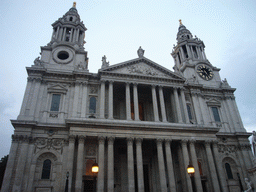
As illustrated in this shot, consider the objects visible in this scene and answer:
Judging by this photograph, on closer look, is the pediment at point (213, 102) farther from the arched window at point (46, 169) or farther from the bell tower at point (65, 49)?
the arched window at point (46, 169)

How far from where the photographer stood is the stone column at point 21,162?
2050cm

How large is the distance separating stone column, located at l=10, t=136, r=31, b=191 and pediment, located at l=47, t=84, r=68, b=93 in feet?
21.8

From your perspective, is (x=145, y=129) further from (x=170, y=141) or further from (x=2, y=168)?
(x=2, y=168)

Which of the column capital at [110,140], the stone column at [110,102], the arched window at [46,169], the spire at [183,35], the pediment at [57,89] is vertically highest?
the spire at [183,35]

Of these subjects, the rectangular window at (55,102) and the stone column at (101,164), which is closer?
the stone column at (101,164)

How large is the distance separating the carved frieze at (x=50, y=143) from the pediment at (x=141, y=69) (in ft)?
33.3

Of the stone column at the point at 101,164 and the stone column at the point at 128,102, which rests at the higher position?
the stone column at the point at 128,102

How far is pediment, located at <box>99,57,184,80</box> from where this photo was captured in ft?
94.0

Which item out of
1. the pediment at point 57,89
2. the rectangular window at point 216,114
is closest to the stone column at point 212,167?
the rectangular window at point 216,114

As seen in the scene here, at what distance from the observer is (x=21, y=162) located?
2153 centimetres

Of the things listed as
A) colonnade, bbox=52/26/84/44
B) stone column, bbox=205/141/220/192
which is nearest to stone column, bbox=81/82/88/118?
colonnade, bbox=52/26/84/44

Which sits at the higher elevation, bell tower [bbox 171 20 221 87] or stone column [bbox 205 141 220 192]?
bell tower [bbox 171 20 221 87]

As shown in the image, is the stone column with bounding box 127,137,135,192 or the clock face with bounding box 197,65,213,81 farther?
the clock face with bounding box 197,65,213,81

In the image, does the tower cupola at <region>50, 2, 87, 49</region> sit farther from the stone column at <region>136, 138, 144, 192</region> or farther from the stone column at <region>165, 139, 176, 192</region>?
the stone column at <region>165, 139, 176, 192</region>
